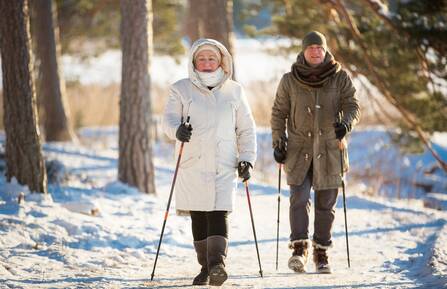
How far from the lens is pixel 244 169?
17.2ft

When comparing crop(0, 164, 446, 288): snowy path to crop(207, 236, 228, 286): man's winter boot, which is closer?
crop(207, 236, 228, 286): man's winter boot

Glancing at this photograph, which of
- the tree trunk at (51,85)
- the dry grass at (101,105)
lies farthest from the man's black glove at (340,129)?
the dry grass at (101,105)

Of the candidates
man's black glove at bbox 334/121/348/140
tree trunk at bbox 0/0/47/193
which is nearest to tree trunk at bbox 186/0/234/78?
tree trunk at bbox 0/0/47/193

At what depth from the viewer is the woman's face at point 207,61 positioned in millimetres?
5332

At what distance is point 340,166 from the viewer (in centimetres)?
605

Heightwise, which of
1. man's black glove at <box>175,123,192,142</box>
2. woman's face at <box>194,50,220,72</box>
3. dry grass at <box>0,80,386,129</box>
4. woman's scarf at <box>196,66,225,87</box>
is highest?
woman's face at <box>194,50,220,72</box>

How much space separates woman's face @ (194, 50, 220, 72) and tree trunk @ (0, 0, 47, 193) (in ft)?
9.94

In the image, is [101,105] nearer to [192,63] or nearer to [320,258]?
[320,258]

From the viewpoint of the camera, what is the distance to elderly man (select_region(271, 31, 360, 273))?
5.93 meters

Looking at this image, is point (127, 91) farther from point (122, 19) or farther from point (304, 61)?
point (304, 61)

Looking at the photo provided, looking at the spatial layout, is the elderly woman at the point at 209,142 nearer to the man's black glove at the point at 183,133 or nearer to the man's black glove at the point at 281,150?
the man's black glove at the point at 183,133

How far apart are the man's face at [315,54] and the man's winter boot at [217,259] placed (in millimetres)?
1748

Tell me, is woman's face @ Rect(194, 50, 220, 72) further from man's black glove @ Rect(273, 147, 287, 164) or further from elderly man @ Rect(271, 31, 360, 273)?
man's black glove @ Rect(273, 147, 287, 164)

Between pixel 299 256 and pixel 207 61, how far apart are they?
6.09 ft
